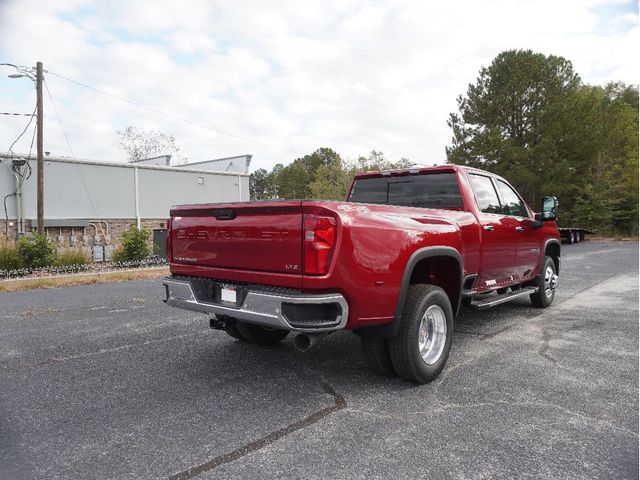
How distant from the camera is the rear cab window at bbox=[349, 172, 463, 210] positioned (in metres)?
5.25

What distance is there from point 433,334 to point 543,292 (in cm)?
375

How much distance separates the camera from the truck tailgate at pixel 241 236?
337 cm

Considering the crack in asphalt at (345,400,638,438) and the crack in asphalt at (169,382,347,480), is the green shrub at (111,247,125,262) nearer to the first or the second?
→ the crack in asphalt at (169,382,347,480)

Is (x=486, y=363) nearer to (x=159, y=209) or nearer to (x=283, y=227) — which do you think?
(x=283, y=227)

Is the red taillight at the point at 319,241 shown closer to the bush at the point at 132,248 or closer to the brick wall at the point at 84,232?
the bush at the point at 132,248

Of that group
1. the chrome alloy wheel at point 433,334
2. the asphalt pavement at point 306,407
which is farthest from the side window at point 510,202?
the chrome alloy wheel at point 433,334

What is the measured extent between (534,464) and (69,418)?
2.99 m

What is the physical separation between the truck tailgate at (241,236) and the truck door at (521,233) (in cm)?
355

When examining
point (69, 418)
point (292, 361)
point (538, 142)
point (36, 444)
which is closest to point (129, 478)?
point (36, 444)

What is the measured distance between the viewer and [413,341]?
12.4ft

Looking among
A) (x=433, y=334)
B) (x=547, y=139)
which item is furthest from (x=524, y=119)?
(x=433, y=334)

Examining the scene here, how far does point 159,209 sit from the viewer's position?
25.9 metres

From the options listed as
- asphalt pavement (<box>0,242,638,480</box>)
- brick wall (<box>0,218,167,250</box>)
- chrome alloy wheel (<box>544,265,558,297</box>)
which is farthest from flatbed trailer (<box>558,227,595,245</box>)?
asphalt pavement (<box>0,242,638,480</box>)

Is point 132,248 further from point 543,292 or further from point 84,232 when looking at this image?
point 543,292
